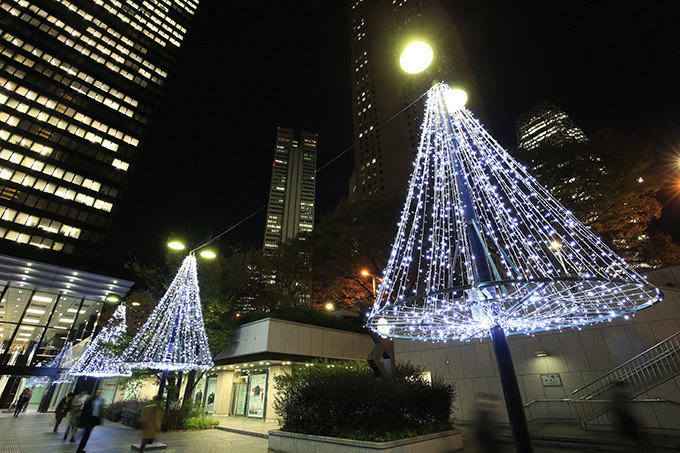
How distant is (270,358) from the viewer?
1554cm

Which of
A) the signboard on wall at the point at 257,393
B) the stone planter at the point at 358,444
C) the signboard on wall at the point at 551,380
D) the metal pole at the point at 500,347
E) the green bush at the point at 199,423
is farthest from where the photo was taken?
the signboard on wall at the point at 257,393

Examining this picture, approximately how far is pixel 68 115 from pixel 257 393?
178 feet

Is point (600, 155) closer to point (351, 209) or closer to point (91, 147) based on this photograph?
point (351, 209)

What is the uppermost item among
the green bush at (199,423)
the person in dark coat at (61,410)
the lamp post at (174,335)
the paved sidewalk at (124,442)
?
the lamp post at (174,335)

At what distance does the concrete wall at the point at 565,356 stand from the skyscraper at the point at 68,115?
2015 inches

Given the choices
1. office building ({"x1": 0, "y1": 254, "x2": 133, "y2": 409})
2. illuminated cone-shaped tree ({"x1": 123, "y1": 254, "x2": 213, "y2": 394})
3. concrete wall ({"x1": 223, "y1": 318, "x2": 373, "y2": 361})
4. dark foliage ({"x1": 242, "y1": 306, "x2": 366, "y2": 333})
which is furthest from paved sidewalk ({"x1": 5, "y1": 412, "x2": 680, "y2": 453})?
office building ({"x1": 0, "y1": 254, "x2": 133, "y2": 409})

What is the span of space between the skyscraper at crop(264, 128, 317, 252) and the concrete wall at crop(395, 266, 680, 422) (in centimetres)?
10728

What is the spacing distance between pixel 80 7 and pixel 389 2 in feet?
214

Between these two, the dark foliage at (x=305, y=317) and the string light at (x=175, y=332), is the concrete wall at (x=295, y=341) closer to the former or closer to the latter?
the dark foliage at (x=305, y=317)

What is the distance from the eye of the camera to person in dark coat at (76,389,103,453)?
25.6 feet

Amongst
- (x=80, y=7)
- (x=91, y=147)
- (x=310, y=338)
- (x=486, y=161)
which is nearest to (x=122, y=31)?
(x=80, y=7)

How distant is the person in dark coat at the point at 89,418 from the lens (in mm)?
7797

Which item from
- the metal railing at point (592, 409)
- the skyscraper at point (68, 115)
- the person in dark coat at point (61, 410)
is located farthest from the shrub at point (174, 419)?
the skyscraper at point (68, 115)

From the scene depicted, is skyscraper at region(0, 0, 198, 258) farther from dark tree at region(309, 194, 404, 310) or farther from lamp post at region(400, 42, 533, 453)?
lamp post at region(400, 42, 533, 453)
